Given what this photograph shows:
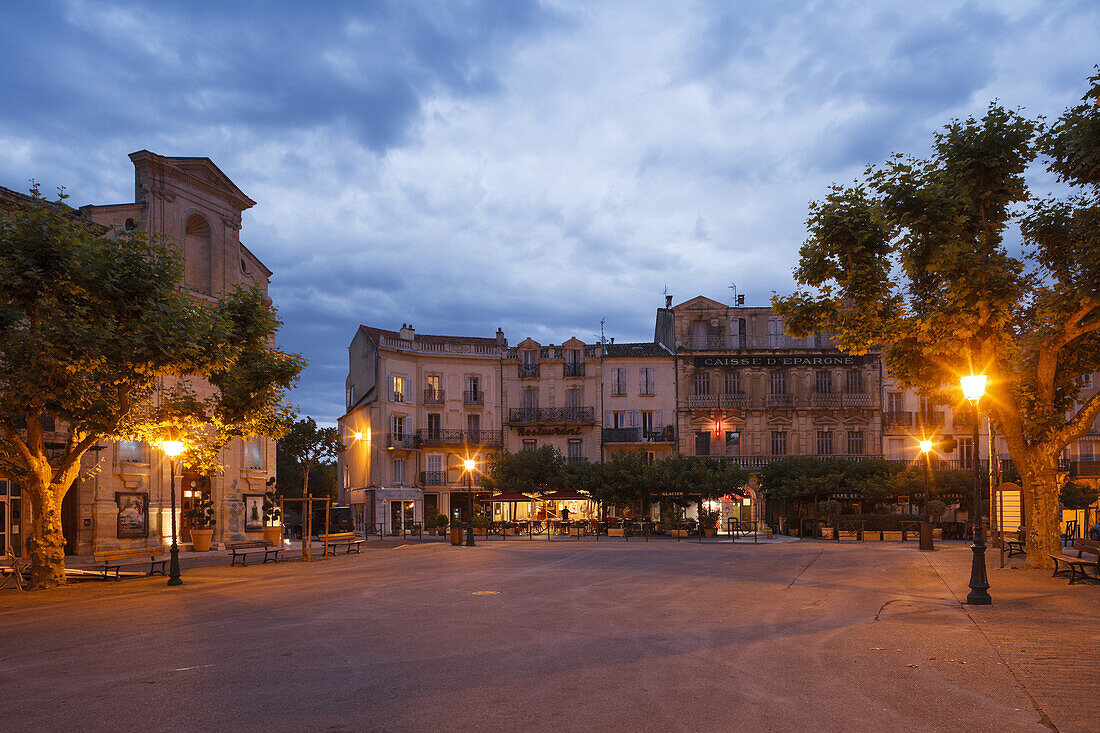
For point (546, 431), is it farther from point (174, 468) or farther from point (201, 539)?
point (174, 468)

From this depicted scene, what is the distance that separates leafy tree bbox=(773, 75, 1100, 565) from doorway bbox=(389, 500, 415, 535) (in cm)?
3685

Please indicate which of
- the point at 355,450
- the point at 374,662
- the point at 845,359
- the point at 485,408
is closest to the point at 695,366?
the point at 845,359

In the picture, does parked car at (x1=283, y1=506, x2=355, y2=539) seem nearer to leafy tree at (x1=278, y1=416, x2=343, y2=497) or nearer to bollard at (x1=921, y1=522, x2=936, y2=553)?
leafy tree at (x1=278, y1=416, x2=343, y2=497)

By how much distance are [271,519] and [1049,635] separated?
28.8m

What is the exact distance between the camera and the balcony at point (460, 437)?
54.5 m

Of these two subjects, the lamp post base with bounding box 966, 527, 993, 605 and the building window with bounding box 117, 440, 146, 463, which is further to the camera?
the building window with bounding box 117, 440, 146, 463

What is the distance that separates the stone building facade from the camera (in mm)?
28188

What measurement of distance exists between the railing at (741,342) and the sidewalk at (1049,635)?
1519 inches

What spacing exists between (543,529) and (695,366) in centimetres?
1634

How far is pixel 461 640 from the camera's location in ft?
34.8

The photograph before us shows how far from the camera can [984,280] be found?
1777 centimetres

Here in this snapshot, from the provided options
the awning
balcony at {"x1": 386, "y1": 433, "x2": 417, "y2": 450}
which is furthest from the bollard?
balcony at {"x1": 386, "y1": 433, "x2": 417, "y2": 450}

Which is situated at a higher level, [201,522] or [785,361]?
[785,361]

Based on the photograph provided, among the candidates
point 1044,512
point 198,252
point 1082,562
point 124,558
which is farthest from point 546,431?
point 1082,562
